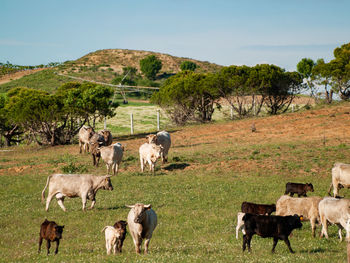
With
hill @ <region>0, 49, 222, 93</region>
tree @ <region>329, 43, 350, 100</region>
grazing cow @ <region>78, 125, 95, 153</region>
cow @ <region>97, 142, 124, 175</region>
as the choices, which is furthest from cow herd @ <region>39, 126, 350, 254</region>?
hill @ <region>0, 49, 222, 93</region>

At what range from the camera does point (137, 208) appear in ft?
40.4

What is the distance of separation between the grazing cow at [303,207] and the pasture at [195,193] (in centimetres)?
56

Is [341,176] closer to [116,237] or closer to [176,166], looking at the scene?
[116,237]

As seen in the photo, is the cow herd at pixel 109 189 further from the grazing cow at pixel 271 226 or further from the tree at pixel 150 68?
the tree at pixel 150 68

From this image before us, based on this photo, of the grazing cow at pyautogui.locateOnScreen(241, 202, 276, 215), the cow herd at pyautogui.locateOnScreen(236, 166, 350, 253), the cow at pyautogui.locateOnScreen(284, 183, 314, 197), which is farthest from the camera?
the cow at pyautogui.locateOnScreen(284, 183, 314, 197)

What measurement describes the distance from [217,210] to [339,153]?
1555 centimetres

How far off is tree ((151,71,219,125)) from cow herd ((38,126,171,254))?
23.6 m

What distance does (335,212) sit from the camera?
13.8 meters

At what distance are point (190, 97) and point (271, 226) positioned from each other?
49.7m

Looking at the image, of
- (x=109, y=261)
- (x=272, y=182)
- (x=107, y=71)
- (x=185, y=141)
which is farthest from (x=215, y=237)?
(x=107, y=71)

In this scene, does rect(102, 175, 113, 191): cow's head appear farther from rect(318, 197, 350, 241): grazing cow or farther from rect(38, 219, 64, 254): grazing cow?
rect(318, 197, 350, 241): grazing cow

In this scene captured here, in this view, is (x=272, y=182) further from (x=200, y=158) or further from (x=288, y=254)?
(x=288, y=254)

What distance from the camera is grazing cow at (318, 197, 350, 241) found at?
13500 mm

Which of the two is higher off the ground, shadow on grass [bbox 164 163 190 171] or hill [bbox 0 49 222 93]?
hill [bbox 0 49 222 93]
